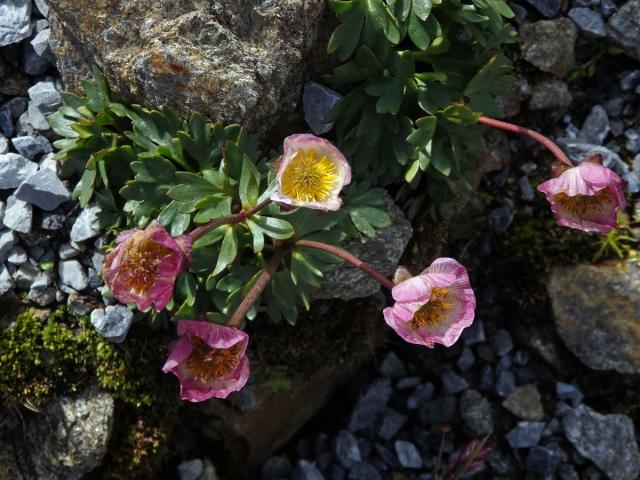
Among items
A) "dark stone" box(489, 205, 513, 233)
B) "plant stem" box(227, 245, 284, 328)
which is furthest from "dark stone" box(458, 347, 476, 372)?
"plant stem" box(227, 245, 284, 328)

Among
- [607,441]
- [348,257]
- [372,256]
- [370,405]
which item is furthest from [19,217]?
[607,441]

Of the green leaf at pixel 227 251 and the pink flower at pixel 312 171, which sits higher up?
the pink flower at pixel 312 171

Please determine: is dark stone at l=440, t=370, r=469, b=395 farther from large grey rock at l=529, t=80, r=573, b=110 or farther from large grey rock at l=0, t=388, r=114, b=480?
large grey rock at l=0, t=388, r=114, b=480

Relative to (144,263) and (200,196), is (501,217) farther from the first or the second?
(144,263)

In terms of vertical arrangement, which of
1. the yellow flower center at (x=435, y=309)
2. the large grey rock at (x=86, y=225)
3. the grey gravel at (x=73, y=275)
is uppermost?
the yellow flower center at (x=435, y=309)

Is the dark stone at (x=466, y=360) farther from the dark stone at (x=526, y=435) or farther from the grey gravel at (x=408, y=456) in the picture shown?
the grey gravel at (x=408, y=456)

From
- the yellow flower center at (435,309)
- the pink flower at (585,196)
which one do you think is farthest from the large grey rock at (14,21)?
the pink flower at (585,196)

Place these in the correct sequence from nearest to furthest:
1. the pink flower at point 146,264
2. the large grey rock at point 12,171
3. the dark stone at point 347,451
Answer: the pink flower at point 146,264 < the large grey rock at point 12,171 < the dark stone at point 347,451
